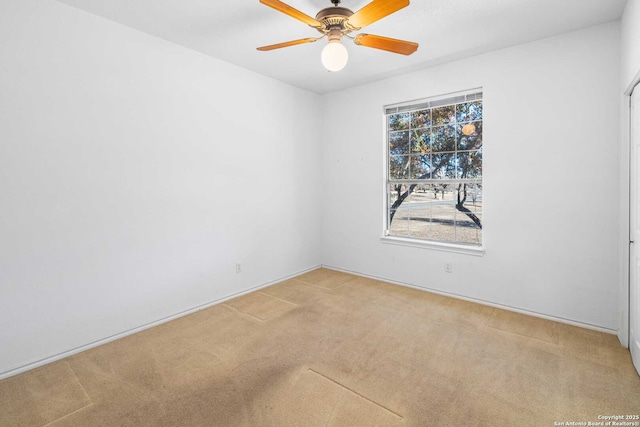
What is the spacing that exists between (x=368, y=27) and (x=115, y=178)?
A: 2.55 meters

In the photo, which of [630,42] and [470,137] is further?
[470,137]

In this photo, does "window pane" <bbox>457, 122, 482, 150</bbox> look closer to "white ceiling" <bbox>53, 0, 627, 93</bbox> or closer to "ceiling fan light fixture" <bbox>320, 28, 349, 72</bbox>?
"white ceiling" <bbox>53, 0, 627, 93</bbox>

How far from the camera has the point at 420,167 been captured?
3988 mm

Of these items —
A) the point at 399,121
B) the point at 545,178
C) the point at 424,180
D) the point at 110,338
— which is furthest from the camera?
A: the point at 399,121

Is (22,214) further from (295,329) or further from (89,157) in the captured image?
(295,329)

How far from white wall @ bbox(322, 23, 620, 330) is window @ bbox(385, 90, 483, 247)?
170 millimetres

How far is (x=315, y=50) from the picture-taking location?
317cm

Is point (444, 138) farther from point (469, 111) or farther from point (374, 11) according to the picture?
point (374, 11)

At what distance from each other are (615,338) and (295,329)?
107 inches

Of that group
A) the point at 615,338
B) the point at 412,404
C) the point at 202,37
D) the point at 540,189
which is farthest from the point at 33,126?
the point at 615,338

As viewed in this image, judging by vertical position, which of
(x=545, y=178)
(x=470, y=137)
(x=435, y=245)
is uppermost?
(x=470, y=137)

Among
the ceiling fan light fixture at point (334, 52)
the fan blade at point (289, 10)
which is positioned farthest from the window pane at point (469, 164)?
the fan blade at point (289, 10)

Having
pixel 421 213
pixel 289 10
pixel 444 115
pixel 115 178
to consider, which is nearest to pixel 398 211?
pixel 421 213

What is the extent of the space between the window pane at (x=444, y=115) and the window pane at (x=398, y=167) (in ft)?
1.86
